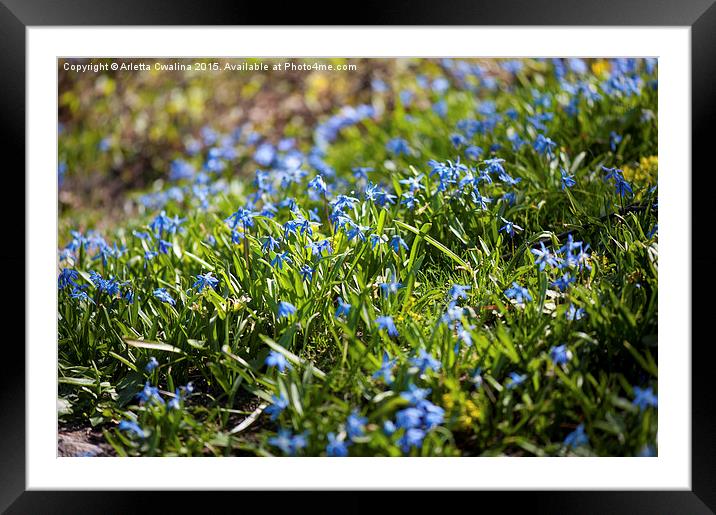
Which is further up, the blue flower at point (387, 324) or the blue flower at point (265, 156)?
the blue flower at point (265, 156)

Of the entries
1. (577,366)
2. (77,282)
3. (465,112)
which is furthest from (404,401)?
(465,112)

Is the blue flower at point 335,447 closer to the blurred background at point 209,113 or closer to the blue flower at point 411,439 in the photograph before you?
the blue flower at point 411,439

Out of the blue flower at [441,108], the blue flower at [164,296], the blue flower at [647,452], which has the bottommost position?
the blue flower at [647,452]

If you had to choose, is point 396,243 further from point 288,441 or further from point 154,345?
point 154,345
